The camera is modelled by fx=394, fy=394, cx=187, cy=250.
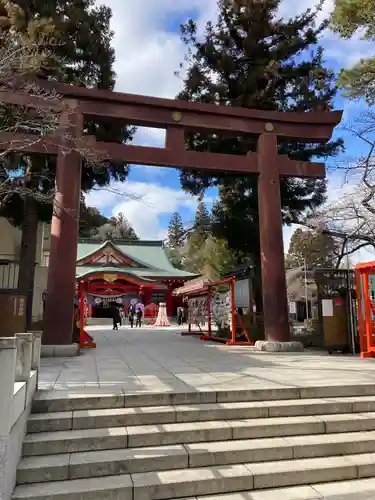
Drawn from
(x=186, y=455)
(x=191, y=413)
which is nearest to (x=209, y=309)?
(x=191, y=413)

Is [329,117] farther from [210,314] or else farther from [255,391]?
[255,391]

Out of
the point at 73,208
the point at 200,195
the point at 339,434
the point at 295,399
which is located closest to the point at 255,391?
the point at 295,399

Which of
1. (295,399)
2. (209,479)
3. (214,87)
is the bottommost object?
(209,479)

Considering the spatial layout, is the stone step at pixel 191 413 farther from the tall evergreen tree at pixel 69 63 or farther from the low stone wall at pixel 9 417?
the tall evergreen tree at pixel 69 63

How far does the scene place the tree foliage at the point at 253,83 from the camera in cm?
1276

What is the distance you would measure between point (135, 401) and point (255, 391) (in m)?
1.47

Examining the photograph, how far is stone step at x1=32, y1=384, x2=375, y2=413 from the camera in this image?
437 cm

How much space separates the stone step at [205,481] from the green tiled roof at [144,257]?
975 inches

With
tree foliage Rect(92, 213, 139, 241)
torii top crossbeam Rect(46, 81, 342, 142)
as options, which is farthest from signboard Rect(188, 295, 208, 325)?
tree foliage Rect(92, 213, 139, 241)

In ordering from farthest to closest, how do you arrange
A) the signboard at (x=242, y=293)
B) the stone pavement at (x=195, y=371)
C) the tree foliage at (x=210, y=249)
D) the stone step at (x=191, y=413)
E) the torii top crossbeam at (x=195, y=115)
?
the tree foliage at (x=210, y=249) < the signboard at (x=242, y=293) < the torii top crossbeam at (x=195, y=115) < the stone pavement at (x=195, y=371) < the stone step at (x=191, y=413)

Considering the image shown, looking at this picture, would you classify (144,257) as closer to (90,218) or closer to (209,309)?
(90,218)

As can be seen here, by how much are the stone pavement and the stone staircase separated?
0.42 meters

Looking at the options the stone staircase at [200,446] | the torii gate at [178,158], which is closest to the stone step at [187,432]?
the stone staircase at [200,446]

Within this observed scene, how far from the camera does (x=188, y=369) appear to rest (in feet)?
22.0
